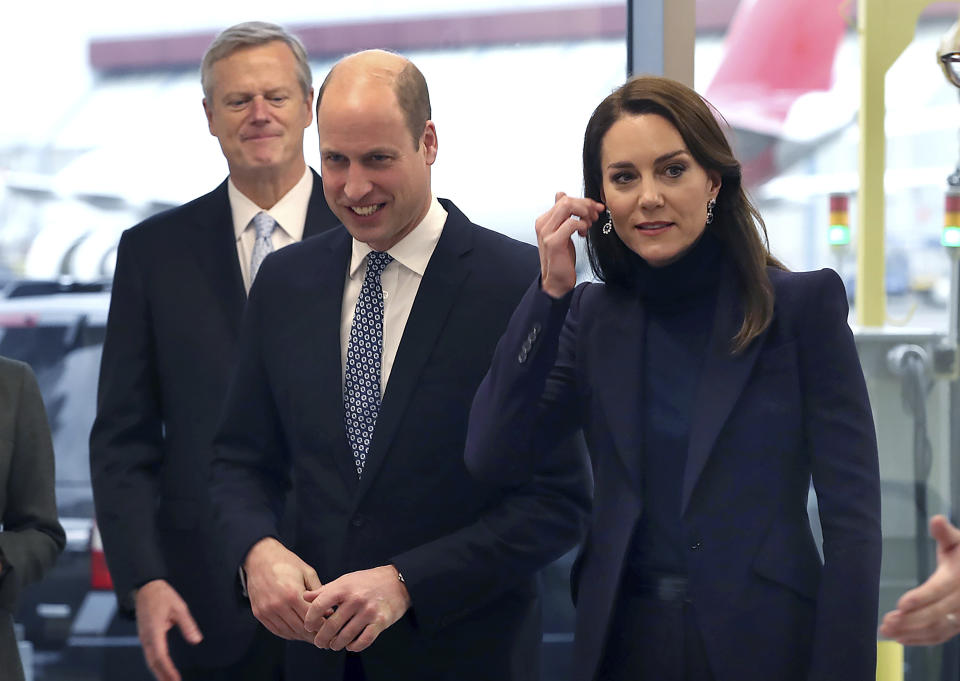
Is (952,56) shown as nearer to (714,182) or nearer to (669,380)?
(714,182)

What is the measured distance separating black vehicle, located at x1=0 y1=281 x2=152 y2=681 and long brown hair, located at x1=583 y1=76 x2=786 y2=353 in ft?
6.82

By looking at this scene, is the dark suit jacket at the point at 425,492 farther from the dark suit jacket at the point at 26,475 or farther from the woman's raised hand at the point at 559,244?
the dark suit jacket at the point at 26,475

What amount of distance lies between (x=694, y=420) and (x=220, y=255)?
3.57 feet

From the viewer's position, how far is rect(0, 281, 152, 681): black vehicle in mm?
3271

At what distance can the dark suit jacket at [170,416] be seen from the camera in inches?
84.3

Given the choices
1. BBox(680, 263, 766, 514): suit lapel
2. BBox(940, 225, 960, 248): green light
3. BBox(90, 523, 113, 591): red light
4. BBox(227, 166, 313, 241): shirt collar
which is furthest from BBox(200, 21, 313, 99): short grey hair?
BBox(940, 225, 960, 248): green light

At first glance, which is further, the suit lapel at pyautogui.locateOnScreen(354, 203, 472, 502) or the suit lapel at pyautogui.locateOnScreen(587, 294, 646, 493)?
the suit lapel at pyautogui.locateOnScreen(354, 203, 472, 502)

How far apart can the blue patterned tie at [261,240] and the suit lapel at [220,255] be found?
0.10 ft

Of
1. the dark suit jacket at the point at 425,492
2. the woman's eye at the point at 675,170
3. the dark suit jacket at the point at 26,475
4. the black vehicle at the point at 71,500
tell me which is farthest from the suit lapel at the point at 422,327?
the black vehicle at the point at 71,500

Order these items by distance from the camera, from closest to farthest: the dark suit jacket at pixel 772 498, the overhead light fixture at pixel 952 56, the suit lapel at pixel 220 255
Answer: the dark suit jacket at pixel 772 498, the suit lapel at pixel 220 255, the overhead light fixture at pixel 952 56

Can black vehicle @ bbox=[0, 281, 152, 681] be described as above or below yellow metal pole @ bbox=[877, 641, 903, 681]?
above

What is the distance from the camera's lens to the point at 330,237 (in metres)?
1.97

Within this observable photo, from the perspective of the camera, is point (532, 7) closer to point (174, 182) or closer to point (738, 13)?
point (738, 13)

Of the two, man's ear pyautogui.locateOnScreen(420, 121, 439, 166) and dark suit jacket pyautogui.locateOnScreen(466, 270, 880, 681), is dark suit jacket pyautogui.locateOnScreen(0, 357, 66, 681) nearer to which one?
man's ear pyautogui.locateOnScreen(420, 121, 439, 166)
